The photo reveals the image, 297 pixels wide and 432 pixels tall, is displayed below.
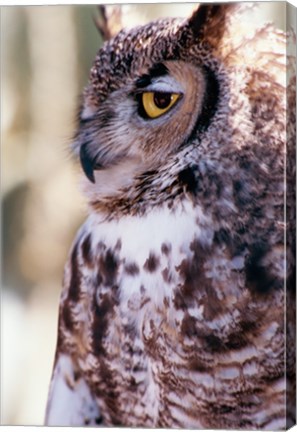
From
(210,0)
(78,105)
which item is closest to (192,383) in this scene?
(78,105)

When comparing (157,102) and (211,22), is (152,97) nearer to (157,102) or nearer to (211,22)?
(157,102)

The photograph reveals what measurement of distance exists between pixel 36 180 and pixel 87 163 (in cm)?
A: 21

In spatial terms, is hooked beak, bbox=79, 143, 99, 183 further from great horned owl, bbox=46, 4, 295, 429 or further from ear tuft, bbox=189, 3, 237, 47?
ear tuft, bbox=189, 3, 237, 47

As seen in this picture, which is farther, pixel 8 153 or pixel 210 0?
pixel 8 153

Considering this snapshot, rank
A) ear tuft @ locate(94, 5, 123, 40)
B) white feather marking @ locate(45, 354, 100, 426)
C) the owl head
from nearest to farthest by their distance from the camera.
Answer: the owl head, ear tuft @ locate(94, 5, 123, 40), white feather marking @ locate(45, 354, 100, 426)

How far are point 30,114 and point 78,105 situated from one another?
0.48 ft

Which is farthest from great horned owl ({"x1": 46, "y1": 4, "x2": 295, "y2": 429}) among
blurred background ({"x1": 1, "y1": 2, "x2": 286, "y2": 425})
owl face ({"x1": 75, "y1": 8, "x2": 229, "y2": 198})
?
blurred background ({"x1": 1, "y1": 2, "x2": 286, "y2": 425})

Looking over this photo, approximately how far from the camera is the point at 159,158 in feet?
7.51

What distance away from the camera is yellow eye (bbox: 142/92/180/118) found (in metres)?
2.25

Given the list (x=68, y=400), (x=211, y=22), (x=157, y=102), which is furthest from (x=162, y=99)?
(x=68, y=400)

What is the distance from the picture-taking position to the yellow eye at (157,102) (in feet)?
7.39

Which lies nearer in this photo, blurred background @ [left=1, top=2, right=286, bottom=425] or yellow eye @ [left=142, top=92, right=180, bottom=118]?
yellow eye @ [left=142, top=92, right=180, bottom=118]

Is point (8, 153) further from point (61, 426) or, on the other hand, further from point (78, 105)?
point (61, 426)

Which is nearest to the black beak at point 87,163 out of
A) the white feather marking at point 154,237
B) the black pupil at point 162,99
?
the white feather marking at point 154,237
